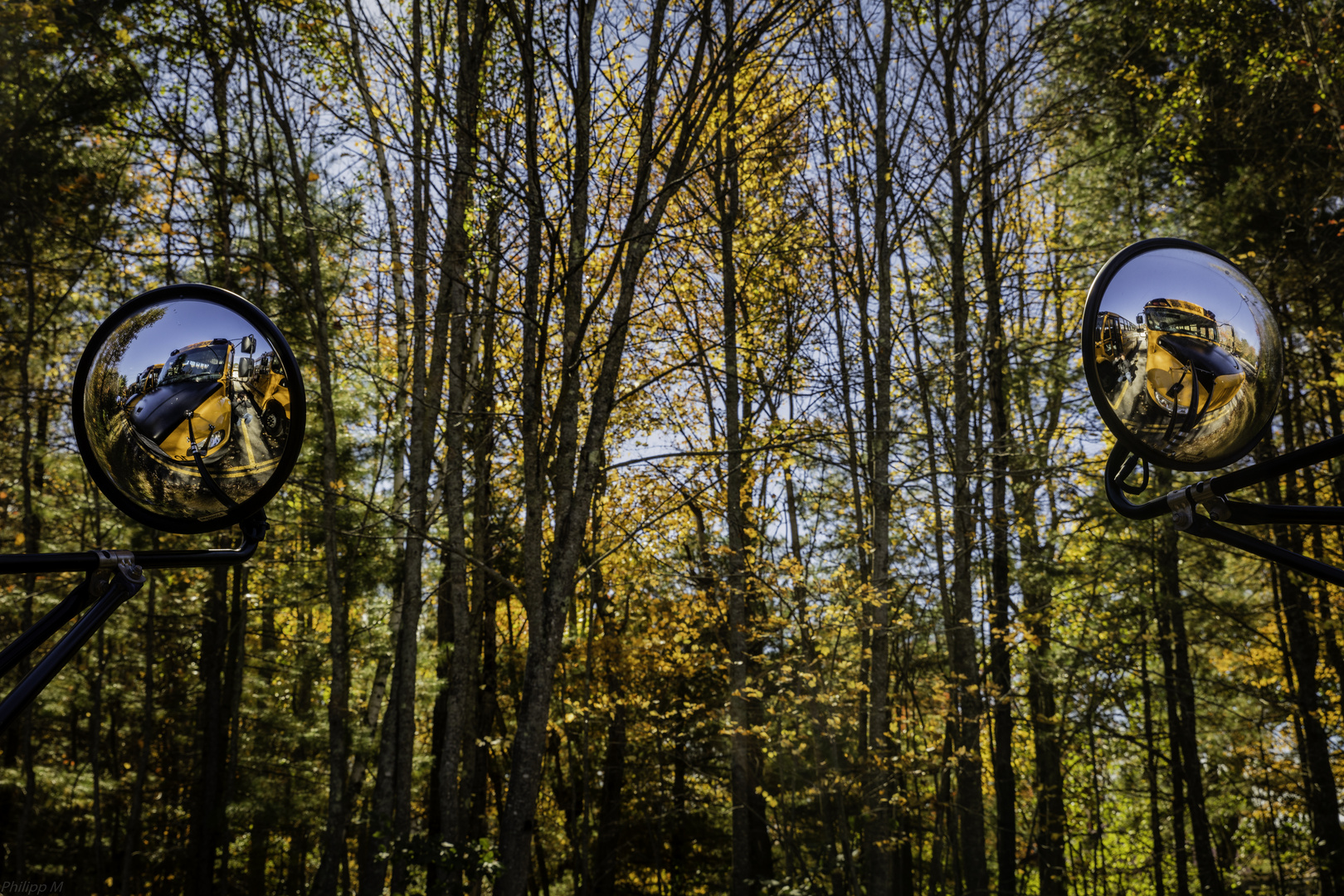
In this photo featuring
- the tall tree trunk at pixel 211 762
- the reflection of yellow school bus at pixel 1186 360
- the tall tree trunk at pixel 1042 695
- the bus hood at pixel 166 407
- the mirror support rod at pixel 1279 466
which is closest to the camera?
the mirror support rod at pixel 1279 466

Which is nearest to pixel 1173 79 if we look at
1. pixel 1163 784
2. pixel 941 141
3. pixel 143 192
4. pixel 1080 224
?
pixel 1080 224

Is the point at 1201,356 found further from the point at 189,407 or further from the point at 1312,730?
the point at 1312,730

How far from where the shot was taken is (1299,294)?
9695 millimetres

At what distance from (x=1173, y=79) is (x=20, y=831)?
17460 mm

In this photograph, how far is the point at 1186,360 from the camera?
3.37 ft

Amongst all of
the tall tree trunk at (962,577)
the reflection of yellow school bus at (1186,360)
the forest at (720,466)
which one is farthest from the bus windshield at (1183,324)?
the tall tree trunk at (962,577)

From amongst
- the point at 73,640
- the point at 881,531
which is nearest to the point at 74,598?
the point at 73,640

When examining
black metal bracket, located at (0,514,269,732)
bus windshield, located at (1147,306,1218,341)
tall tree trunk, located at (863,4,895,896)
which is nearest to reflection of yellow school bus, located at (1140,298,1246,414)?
bus windshield, located at (1147,306,1218,341)

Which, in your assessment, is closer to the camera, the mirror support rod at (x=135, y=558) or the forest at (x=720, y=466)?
the mirror support rod at (x=135, y=558)

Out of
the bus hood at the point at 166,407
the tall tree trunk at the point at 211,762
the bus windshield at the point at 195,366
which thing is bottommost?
the tall tree trunk at the point at 211,762

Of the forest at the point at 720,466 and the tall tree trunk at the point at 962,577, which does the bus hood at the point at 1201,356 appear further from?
the tall tree trunk at the point at 962,577

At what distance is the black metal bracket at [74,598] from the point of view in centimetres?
82

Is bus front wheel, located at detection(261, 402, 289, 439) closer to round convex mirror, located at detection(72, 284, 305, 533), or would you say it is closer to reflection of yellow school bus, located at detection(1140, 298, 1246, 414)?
round convex mirror, located at detection(72, 284, 305, 533)

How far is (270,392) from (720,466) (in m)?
9.46
